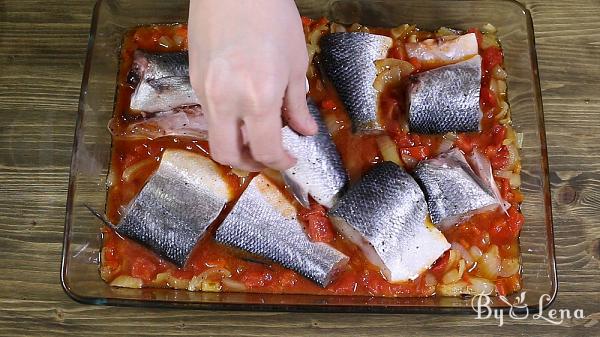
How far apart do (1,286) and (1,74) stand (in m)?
0.77

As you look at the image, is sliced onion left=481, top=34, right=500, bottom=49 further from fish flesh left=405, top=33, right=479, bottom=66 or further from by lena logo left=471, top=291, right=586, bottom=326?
by lena logo left=471, top=291, right=586, bottom=326

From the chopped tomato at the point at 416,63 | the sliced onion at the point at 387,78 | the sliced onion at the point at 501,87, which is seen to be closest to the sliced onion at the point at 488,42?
the sliced onion at the point at 501,87

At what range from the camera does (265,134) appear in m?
1.29

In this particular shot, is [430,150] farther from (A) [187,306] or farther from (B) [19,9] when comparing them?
(B) [19,9]

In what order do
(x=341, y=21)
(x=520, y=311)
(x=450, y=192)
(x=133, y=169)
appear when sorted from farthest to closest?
(x=341, y=21) → (x=133, y=169) → (x=450, y=192) → (x=520, y=311)

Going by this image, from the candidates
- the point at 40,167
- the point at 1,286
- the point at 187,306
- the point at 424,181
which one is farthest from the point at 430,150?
the point at 1,286

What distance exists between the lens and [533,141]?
7.22ft

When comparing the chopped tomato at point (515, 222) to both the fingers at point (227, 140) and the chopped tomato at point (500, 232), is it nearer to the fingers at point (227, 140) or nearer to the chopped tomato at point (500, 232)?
the chopped tomato at point (500, 232)

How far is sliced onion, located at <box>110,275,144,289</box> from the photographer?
2031 mm

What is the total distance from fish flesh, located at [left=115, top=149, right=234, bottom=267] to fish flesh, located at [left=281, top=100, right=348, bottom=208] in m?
0.22

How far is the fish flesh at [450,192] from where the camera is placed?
2.04 m

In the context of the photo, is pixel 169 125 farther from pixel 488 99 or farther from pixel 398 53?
pixel 488 99

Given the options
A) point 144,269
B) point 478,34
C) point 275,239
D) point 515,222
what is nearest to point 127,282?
point 144,269

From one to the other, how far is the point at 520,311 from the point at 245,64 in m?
1.22
